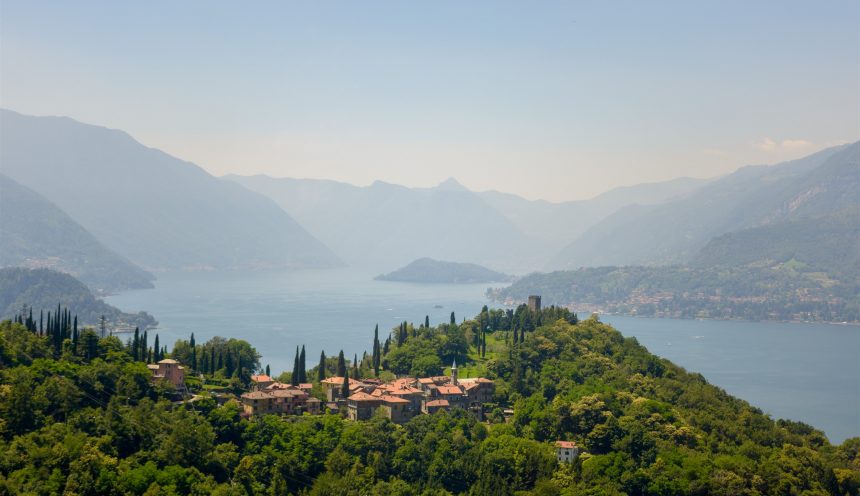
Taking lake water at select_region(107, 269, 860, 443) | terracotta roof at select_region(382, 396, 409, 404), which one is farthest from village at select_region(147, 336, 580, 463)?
lake water at select_region(107, 269, 860, 443)

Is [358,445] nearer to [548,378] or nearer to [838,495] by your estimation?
[548,378]

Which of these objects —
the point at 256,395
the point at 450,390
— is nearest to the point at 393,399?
the point at 450,390

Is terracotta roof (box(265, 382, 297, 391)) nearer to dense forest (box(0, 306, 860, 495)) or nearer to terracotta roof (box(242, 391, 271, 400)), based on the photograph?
dense forest (box(0, 306, 860, 495))

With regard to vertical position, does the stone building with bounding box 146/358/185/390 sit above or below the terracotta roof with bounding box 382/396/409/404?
above

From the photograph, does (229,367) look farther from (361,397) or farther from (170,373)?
(361,397)

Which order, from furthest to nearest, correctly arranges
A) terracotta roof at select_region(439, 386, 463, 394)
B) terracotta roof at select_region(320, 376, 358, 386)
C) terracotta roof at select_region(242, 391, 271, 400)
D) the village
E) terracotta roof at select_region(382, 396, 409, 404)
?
1. terracotta roof at select_region(320, 376, 358, 386)
2. terracotta roof at select_region(439, 386, 463, 394)
3. terracotta roof at select_region(382, 396, 409, 404)
4. the village
5. terracotta roof at select_region(242, 391, 271, 400)

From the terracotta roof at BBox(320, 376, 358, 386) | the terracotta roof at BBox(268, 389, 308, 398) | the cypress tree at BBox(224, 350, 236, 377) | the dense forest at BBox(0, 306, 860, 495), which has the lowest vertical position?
the dense forest at BBox(0, 306, 860, 495)

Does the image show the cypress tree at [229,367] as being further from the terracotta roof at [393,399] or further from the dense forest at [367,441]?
the terracotta roof at [393,399]

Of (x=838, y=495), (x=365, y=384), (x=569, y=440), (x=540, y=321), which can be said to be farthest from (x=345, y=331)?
(x=838, y=495)

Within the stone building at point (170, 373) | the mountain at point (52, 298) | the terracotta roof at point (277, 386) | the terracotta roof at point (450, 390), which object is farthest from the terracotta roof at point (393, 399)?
the mountain at point (52, 298)
